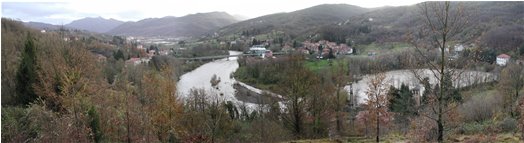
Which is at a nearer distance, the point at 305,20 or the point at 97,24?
the point at 305,20

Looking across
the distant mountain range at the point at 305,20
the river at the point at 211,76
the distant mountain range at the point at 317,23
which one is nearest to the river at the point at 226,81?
the river at the point at 211,76

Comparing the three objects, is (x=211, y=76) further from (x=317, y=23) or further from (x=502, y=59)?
(x=317, y=23)

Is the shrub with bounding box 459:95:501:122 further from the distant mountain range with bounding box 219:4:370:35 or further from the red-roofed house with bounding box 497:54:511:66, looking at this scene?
the distant mountain range with bounding box 219:4:370:35

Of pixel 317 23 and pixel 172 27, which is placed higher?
pixel 172 27

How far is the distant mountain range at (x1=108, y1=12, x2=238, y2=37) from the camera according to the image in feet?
417

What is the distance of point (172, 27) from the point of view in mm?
131375

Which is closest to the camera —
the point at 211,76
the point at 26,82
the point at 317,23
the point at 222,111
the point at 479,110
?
the point at 26,82

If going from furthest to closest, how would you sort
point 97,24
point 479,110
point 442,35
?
1. point 97,24
2. point 479,110
3. point 442,35

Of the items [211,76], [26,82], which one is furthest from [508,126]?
[211,76]

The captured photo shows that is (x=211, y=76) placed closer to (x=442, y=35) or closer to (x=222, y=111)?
(x=222, y=111)

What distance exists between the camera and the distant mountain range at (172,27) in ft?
417

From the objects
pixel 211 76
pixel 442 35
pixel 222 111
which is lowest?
pixel 211 76

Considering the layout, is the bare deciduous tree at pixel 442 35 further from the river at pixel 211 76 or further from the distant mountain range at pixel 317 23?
the distant mountain range at pixel 317 23

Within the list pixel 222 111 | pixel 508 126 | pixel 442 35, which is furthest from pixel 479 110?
pixel 442 35
